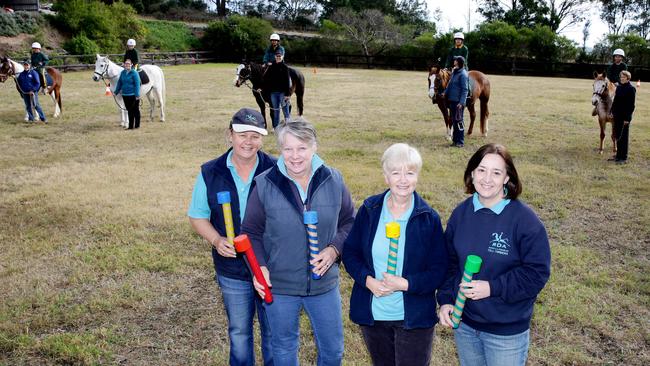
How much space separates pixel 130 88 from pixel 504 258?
12.2m

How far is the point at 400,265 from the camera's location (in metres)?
2.68

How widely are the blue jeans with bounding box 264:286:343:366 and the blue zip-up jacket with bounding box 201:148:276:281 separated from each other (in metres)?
0.34

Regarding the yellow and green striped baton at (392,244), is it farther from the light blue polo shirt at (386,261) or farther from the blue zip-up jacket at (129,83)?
the blue zip-up jacket at (129,83)

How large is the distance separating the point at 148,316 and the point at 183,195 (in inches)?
140

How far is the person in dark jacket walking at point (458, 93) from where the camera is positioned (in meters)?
11.3

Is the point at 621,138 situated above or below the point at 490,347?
above

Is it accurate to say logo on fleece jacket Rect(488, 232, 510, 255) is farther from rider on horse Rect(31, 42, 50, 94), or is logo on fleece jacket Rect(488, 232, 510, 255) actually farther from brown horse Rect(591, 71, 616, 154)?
rider on horse Rect(31, 42, 50, 94)

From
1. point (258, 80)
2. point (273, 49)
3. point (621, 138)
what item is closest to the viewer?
point (621, 138)

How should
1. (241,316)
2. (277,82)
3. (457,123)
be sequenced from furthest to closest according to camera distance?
(277,82) < (457,123) < (241,316)

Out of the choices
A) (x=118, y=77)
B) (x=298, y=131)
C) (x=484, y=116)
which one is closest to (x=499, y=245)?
(x=298, y=131)

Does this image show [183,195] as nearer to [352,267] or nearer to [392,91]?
[352,267]

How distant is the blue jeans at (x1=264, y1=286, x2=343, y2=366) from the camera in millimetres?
2936

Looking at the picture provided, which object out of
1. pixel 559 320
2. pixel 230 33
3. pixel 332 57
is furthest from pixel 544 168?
pixel 230 33

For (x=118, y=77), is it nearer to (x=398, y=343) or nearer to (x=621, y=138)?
(x=621, y=138)
